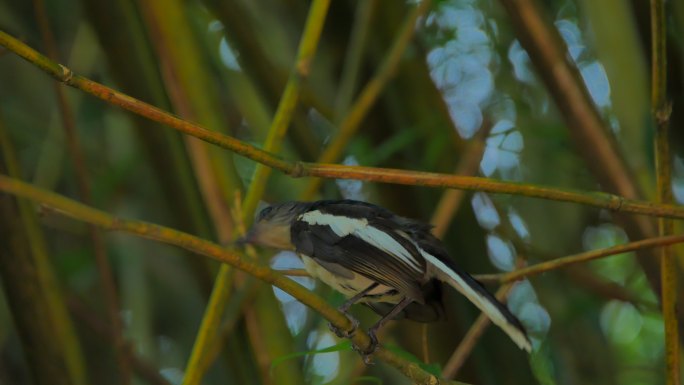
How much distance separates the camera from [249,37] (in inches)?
112

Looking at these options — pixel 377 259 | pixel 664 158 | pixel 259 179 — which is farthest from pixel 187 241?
pixel 664 158

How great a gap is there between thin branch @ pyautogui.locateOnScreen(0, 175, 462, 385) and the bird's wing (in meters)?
0.36

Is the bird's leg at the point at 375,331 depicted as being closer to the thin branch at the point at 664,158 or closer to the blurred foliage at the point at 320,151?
the blurred foliage at the point at 320,151

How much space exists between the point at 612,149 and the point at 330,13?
1098mm

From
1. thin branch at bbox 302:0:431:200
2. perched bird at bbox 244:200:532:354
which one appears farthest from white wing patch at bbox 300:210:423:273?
thin branch at bbox 302:0:431:200

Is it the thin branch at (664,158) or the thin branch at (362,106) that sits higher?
the thin branch at (362,106)

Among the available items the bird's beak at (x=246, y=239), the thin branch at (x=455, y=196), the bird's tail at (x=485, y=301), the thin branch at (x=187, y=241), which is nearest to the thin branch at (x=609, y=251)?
the bird's tail at (x=485, y=301)

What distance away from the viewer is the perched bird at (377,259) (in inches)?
82.1

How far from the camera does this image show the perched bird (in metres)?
2.09

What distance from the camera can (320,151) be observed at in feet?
9.51

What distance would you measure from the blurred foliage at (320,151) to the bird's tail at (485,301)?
1.19 feet

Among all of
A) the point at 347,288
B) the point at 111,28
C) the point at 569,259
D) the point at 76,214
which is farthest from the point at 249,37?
the point at 76,214

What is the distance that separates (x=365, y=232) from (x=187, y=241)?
810 mm

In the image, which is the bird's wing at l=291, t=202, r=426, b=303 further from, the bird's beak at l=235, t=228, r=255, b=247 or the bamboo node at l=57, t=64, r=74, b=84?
the bamboo node at l=57, t=64, r=74, b=84
